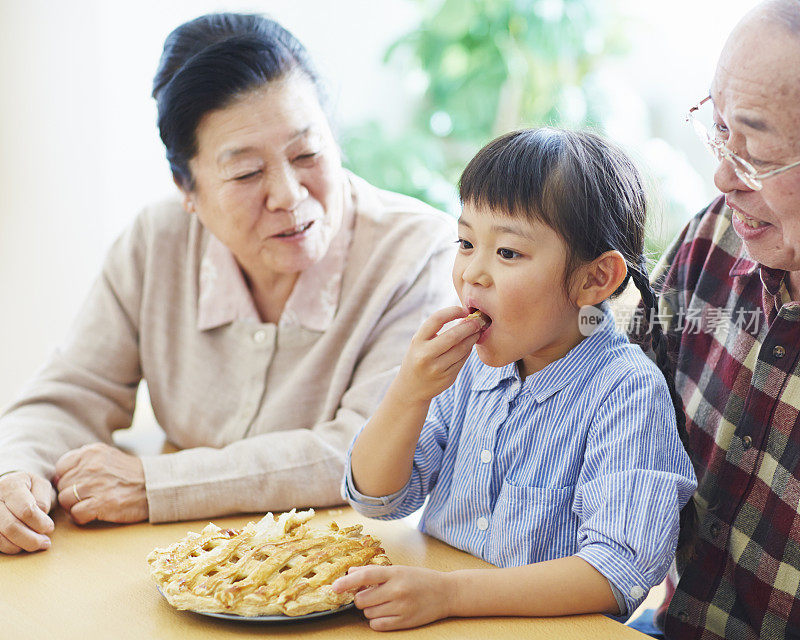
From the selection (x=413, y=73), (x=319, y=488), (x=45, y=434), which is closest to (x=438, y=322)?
(x=319, y=488)

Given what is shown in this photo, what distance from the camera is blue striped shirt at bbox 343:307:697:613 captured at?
3.45 ft

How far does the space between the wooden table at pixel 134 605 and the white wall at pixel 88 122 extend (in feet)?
6.35

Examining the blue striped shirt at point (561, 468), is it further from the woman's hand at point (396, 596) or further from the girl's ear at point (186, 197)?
the girl's ear at point (186, 197)

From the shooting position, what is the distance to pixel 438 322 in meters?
1.19

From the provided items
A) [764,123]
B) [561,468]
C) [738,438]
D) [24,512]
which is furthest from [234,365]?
[764,123]

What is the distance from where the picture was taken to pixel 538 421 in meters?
1.22

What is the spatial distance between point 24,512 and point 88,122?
2.16 m

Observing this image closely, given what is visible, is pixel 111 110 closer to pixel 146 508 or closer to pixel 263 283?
pixel 263 283

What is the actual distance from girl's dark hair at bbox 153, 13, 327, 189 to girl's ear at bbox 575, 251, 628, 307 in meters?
0.71

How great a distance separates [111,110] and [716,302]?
98.3 inches

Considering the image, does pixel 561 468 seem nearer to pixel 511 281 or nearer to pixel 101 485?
pixel 511 281

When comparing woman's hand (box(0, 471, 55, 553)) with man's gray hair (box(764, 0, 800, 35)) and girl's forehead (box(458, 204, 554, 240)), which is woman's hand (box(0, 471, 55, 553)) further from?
man's gray hair (box(764, 0, 800, 35))

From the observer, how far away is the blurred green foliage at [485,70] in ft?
10.9

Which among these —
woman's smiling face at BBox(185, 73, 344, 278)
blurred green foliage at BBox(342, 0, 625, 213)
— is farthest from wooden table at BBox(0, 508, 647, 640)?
blurred green foliage at BBox(342, 0, 625, 213)
